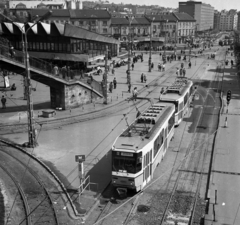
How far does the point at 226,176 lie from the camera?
1978 centimetres

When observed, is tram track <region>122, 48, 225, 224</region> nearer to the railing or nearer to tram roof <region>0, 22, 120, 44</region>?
the railing

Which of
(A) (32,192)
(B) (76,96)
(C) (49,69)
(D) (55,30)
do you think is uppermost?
(D) (55,30)

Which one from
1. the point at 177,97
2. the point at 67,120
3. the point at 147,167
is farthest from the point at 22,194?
the point at 177,97

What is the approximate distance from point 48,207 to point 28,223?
164 cm

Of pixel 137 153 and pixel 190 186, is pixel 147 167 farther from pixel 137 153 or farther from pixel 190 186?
pixel 190 186

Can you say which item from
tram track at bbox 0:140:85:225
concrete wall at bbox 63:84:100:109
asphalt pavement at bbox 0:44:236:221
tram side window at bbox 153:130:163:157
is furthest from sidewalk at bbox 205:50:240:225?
concrete wall at bbox 63:84:100:109

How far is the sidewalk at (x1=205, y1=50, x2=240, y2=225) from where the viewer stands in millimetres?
15508

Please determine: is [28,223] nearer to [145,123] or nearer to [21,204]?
[21,204]

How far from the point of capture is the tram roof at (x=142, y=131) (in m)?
17.1

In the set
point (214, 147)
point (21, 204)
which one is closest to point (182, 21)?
point (214, 147)

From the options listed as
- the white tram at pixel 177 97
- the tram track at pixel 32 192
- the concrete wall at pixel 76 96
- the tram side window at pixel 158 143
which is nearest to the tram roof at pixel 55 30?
the concrete wall at pixel 76 96

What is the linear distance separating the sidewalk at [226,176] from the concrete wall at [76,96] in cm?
1334

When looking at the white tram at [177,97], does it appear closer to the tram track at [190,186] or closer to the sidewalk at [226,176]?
the tram track at [190,186]

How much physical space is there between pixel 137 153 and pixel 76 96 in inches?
802
